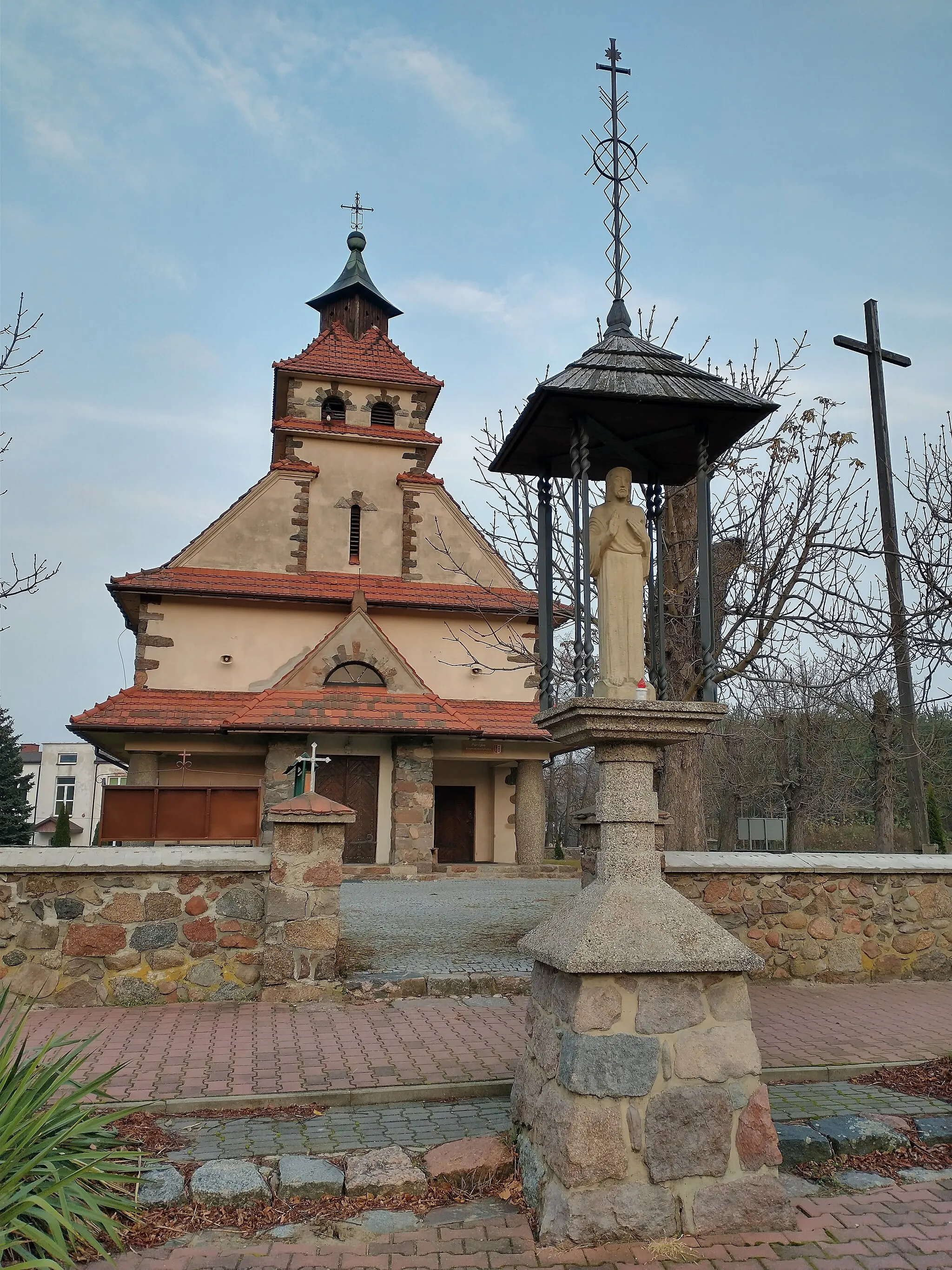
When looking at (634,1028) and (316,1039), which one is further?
(316,1039)

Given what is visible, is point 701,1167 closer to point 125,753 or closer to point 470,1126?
point 470,1126

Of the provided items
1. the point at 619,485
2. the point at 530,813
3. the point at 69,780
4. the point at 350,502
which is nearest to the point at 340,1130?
the point at 619,485

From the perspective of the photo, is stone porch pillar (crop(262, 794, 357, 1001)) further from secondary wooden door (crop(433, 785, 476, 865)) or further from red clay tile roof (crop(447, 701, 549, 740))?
secondary wooden door (crop(433, 785, 476, 865))

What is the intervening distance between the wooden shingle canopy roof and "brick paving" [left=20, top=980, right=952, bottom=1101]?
3749mm

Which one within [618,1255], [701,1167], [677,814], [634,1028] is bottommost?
[618,1255]

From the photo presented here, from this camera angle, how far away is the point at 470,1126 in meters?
4.95

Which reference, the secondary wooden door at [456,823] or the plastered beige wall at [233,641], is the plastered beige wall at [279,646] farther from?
the secondary wooden door at [456,823]

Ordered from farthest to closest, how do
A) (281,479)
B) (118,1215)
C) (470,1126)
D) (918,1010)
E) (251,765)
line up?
(281,479) → (251,765) → (918,1010) → (470,1126) → (118,1215)

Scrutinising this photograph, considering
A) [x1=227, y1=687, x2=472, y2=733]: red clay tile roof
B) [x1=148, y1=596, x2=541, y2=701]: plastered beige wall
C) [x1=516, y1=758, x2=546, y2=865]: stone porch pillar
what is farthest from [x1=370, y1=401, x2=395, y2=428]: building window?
[x1=516, y1=758, x2=546, y2=865]: stone porch pillar

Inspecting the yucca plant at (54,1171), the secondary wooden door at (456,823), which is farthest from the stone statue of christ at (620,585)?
the secondary wooden door at (456,823)

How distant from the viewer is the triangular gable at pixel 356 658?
62.8 ft

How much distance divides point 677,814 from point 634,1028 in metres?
7.51

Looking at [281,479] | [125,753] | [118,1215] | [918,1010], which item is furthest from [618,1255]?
[281,479]

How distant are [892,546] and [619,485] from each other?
7.58m
